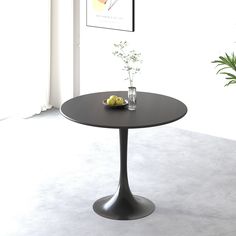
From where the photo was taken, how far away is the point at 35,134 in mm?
6285

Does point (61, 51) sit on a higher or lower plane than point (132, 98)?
higher

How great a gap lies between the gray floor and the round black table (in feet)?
0.38

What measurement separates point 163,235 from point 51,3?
3998mm

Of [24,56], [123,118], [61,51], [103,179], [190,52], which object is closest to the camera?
[123,118]

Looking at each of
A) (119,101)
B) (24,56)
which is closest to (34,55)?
(24,56)

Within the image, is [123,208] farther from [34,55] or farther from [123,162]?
[34,55]

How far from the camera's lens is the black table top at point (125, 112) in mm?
3844

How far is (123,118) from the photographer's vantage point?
12.9 feet

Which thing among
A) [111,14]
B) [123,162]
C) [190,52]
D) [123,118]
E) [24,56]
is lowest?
[123,162]

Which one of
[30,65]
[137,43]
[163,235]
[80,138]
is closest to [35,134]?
[80,138]

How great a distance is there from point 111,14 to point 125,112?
9.01 ft

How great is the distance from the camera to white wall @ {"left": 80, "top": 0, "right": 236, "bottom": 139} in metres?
5.88

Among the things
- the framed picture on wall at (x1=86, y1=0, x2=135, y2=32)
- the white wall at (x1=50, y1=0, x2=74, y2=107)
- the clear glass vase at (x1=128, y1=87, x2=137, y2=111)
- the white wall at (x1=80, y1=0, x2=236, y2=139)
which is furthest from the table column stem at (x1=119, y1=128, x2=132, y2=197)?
the white wall at (x1=50, y1=0, x2=74, y2=107)

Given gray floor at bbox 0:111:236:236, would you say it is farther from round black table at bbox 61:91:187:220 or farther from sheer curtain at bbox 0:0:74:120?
sheer curtain at bbox 0:0:74:120
